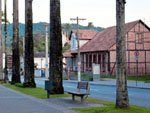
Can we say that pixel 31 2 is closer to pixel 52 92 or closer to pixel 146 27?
pixel 52 92

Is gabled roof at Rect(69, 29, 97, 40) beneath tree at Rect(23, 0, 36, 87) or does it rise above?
above

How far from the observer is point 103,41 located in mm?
57031

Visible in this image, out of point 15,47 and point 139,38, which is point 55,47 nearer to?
point 15,47

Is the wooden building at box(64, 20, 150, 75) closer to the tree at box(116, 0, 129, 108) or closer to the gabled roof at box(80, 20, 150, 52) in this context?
the gabled roof at box(80, 20, 150, 52)

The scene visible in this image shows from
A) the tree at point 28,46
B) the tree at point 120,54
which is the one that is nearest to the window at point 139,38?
the tree at point 28,46

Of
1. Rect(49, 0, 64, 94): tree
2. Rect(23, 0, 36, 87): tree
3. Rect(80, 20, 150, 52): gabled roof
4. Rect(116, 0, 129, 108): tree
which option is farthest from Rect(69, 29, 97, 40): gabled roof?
Rect(116, 0, 129, 108): tree

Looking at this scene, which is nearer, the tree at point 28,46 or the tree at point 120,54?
the tree at point 120,54

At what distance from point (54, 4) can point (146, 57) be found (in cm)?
3526

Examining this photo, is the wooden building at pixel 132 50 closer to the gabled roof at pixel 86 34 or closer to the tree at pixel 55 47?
the gabled roof at pixel 86 34

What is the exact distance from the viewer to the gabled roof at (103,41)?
52881 millimetres

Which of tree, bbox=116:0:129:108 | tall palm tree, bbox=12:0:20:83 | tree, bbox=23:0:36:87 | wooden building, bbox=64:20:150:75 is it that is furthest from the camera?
wooden building, bbox=64:20:150:75

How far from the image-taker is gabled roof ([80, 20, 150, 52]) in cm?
5288

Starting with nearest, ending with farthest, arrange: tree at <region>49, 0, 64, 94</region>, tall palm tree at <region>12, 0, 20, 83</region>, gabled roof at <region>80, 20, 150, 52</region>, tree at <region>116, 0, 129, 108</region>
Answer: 1. tree at <region>116, 0, 129, 108</region>
2. tree at <region>49, 0, 64, 94</region>
3. tall palm tree at <region>12, 0, 20, 83</region>
4. gabled roof at <region>80, 20, 150, 52</region>

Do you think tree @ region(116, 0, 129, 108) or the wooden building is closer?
tree @ region(116, 0, 129, 108)
